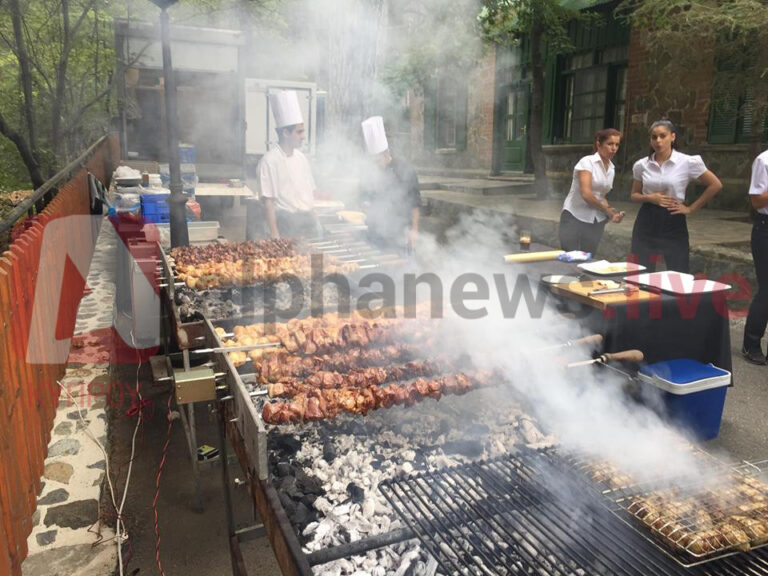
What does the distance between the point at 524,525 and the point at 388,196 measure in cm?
512

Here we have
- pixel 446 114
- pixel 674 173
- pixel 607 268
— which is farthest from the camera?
pixel 446 114

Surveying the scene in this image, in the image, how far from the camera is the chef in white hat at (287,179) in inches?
261

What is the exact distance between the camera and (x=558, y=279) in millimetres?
4711

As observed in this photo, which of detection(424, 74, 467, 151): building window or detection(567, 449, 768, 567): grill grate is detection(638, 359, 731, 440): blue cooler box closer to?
detection(567, 449, 768, 567): grill grate

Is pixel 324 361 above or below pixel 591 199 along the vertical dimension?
below

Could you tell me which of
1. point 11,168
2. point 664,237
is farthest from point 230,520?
point 11,168

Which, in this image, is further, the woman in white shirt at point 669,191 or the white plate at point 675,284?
the woman in white shirt at point 669,191

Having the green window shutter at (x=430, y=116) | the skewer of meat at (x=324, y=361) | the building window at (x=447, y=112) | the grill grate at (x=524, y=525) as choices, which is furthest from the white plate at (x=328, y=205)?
the green window shutter at (x=430, y=116)

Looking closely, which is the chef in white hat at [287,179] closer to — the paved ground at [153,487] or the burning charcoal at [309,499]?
the paved ground at [153,487]

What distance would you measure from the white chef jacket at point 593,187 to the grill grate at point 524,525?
455cm

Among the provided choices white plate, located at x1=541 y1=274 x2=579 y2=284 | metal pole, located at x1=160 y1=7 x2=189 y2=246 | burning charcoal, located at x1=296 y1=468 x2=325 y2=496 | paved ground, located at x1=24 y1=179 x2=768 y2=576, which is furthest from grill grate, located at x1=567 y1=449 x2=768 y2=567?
metal pole, located at x1=160 y1=7 x2=189 y2=246

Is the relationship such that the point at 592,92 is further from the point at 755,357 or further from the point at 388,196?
the point at 755,357

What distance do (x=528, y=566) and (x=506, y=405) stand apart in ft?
6.97

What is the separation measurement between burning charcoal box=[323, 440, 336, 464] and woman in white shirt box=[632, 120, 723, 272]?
4.87 m
